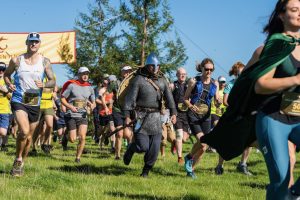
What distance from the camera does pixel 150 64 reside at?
8.89m

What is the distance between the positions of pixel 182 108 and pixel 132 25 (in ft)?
73.1

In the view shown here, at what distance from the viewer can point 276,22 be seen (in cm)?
433

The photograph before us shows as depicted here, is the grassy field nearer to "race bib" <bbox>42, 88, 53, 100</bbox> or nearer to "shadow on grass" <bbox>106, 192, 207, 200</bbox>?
"shadow on grass" <bbox>106, 192, 207, 200</bbox>

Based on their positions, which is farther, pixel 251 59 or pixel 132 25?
pixel 132 25

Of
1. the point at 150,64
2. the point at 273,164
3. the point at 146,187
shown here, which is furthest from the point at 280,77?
the point at 150,64

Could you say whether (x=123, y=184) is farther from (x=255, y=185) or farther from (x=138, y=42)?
(x=138, y=42)

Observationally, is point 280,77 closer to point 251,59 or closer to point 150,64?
point 251,59

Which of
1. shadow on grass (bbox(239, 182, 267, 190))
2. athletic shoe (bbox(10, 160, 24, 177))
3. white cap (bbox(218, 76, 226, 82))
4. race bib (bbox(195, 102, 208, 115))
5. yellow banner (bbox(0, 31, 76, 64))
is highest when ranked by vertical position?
yellow banner (bbox(0, 31, 76, 64))

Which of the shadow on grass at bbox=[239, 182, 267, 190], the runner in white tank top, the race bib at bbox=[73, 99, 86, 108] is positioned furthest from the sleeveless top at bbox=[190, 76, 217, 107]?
the race bib at bbox=[73, 99, 86, 108]

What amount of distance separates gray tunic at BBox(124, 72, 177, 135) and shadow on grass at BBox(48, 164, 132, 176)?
87 centimetres

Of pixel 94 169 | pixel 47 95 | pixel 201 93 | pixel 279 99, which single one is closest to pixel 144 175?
pixel 94 169

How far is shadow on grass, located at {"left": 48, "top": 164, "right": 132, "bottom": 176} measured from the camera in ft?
28.6

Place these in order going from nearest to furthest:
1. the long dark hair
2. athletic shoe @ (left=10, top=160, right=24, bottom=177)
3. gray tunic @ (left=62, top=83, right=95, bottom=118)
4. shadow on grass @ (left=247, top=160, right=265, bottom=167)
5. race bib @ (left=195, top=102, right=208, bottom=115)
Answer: the long dark hair, athletic shoe @ (left=10, top=160, right=24, bottom=177), race bib @ (left=195, top=102, right=208, bottom=115), shadow on grass @ (left=247, top=160, right=265, bottom=167), gray tunic @ (left=62, top=83, right=95, bottom=118)

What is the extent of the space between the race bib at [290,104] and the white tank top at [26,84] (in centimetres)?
469
